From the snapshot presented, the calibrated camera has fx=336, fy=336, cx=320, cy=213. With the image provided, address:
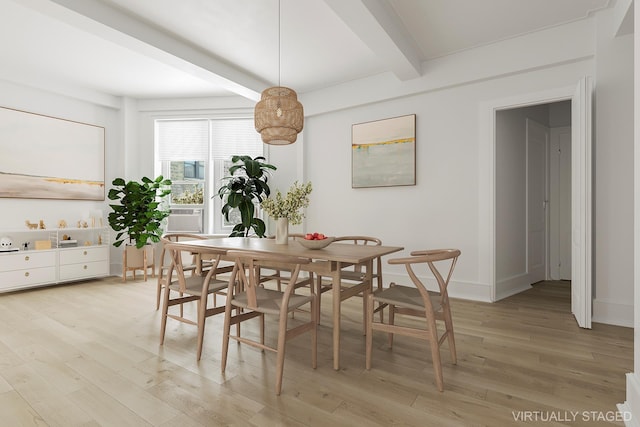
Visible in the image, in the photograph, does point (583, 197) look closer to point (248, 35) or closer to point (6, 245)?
point (248, 35)

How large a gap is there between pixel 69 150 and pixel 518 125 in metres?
6.72

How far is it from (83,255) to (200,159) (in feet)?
7.66

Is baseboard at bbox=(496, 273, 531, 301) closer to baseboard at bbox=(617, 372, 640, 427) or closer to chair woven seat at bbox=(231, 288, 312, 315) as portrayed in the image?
baseboard at bbox=(617, 372, 640, 427)

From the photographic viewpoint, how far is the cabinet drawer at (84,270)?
4.85m

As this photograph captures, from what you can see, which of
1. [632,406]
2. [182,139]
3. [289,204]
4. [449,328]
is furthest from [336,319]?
[182,139]

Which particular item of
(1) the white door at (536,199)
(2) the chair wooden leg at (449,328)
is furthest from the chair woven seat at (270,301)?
(1) the white door at (536,199)

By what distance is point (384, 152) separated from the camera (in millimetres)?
4730

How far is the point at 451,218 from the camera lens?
4.27 metres

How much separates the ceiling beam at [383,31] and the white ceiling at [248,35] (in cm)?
1

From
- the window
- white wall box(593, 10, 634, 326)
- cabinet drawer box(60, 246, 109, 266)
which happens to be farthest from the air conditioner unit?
white wall box(593, 10, 634, 326)

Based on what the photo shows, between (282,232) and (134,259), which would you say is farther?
(134,259)

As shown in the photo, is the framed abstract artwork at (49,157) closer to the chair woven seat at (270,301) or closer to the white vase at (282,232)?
the white vase at (282,232)

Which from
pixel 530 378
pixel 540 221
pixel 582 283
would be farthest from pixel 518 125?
pixel 530 378

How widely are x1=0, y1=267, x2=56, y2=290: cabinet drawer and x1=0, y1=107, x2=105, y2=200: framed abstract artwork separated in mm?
1106
